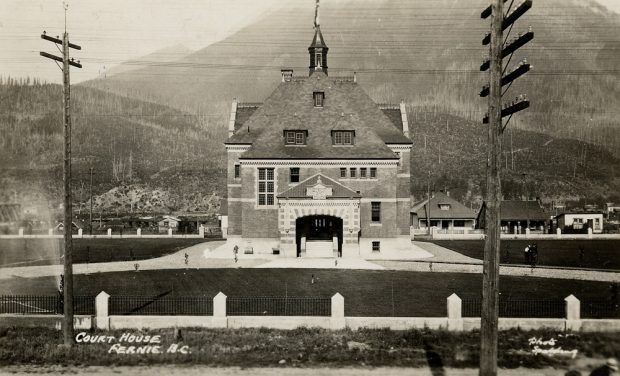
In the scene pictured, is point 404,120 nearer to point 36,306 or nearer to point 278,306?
point 278,306

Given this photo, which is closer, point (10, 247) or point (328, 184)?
point (328, 184)

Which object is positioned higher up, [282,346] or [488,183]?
[488,183]

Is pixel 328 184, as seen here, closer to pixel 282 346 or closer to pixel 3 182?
pixel 3 182

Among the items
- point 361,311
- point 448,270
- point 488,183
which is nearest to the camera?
point 488,183

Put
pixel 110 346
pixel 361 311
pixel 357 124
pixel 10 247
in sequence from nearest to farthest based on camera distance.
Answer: pixel 110 346 → pixel 361 311 → pixel 357 124 → pixel 10 247

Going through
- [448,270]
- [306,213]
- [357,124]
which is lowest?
[448,270]

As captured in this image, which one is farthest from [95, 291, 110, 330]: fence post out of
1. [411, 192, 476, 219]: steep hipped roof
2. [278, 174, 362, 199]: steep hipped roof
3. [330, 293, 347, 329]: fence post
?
[411, 192, 476, 219]: steep hipped roof

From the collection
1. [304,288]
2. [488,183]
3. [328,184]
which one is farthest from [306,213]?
[488,183]

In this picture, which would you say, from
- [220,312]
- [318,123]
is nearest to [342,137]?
[318,123]
